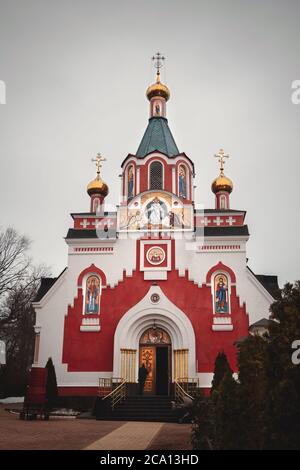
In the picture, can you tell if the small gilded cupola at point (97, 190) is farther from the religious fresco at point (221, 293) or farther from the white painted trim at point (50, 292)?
the religious fresco at point (221, 293)

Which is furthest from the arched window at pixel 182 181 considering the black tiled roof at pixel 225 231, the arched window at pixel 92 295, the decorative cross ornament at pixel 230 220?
the arched window at pixel 92 295

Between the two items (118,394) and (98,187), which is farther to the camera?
(98,187)

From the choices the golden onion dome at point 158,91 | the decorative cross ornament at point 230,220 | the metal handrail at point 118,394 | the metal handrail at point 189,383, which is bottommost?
the metal handrail at point 118,394

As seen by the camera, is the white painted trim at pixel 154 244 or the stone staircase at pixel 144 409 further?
the white painted trim at pixel 154 244

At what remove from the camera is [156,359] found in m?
19.9

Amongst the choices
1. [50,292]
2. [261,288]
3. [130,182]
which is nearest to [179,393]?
[261,288]

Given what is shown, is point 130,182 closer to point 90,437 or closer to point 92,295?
point 92,295

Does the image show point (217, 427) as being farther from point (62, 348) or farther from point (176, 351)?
point (62, 348)

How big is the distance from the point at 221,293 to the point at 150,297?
292 cm

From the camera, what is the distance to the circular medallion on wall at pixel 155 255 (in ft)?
67.5

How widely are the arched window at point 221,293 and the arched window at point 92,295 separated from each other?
16.1ft

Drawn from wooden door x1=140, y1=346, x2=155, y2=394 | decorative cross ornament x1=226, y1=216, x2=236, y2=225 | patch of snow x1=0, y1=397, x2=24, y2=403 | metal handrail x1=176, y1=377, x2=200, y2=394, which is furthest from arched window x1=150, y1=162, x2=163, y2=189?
patch of snow x1=0, y1=397, x2=24, y2=403

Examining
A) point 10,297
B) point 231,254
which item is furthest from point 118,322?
point 10,297

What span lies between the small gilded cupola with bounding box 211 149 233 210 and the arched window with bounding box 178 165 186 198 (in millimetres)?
1898
